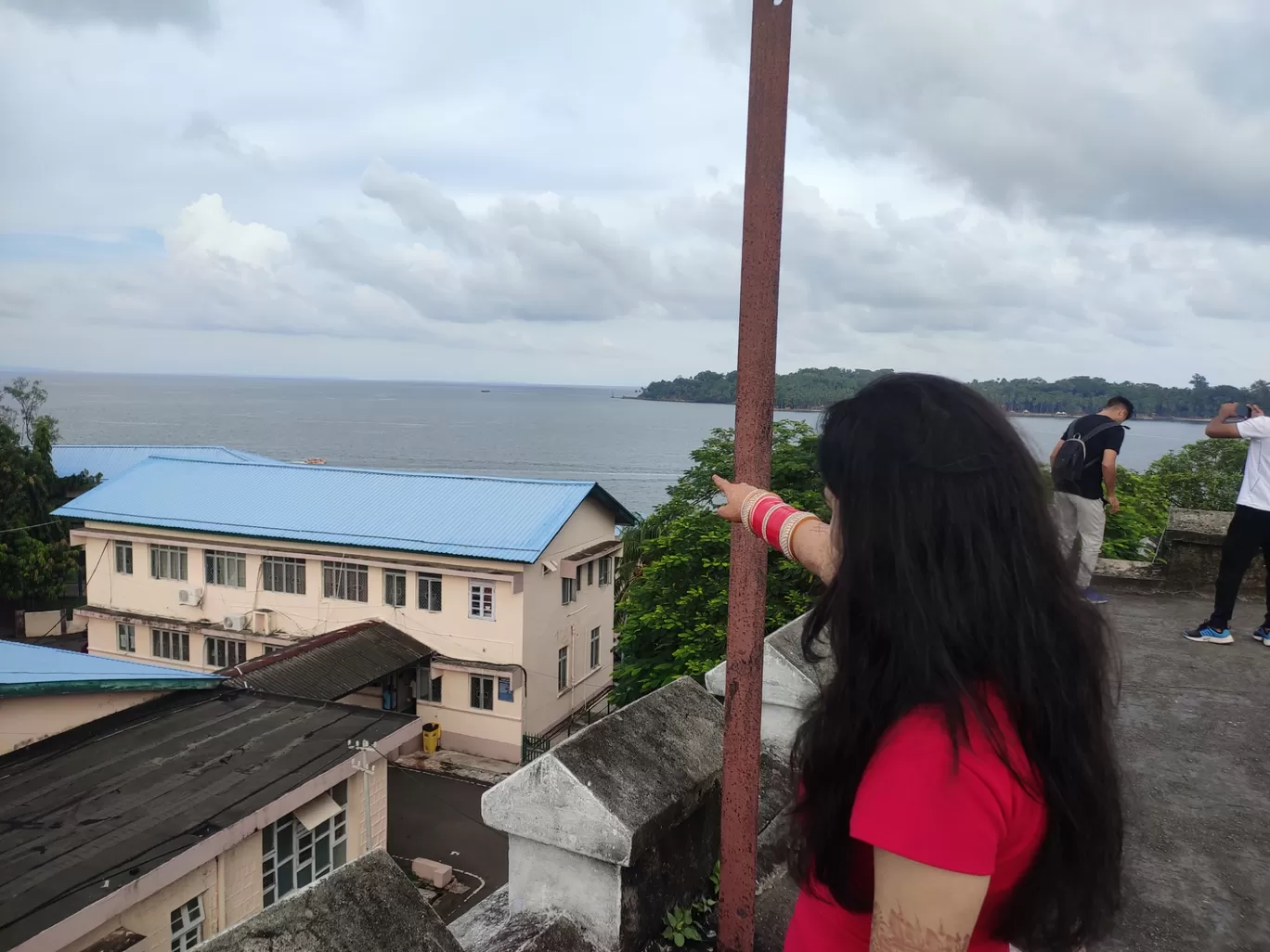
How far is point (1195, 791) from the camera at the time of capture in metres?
4.30

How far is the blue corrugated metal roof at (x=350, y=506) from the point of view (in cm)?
2355

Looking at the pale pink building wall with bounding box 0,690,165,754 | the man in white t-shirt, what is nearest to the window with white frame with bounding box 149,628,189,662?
the pale pink building wall with bounding box 0,690,165,754

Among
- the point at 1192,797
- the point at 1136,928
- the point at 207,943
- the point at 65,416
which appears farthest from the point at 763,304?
the point at 65,416

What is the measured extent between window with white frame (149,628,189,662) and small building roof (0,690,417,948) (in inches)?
466

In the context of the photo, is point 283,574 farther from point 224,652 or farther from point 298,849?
point 298,849

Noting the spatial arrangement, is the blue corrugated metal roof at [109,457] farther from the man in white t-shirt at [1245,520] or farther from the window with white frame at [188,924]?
the man in white t-shirt at [1245,520]

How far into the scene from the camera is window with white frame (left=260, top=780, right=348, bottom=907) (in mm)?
12336

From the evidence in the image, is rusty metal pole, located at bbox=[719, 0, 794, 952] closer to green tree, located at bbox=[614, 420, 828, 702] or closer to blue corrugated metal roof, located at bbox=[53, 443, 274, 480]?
green tree, located at bbox=[614, 420, 828, 702]

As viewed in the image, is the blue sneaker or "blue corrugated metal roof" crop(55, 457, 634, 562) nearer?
the blue sneaker

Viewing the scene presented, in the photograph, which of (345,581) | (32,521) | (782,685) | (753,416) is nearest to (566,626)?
(345,581)

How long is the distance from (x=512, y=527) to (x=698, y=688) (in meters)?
20.1

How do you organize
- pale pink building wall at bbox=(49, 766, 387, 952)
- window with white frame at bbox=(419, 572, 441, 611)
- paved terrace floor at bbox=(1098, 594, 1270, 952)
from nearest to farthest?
1. paved terrace floor at bbox=(1098, 594, 1270, 952)
2. pale pink building wall at bbox=(49, 766, 387, 952)
3. window with white frame at bbox=(419, 572, 441, 611)

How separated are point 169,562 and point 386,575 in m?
7.45

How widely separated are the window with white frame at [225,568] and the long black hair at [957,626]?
1034 inches
